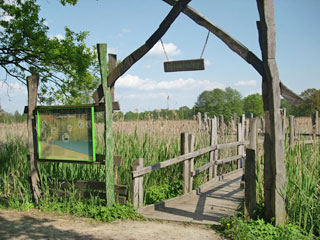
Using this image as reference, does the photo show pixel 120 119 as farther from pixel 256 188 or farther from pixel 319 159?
pixel 319 159

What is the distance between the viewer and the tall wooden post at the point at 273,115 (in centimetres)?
425

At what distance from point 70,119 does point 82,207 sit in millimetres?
1515

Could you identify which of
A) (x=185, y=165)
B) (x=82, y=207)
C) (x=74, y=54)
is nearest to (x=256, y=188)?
(x=185, y=165)

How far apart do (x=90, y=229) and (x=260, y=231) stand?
7.80ft

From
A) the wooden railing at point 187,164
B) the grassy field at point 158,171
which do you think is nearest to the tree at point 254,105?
the wooden railing at point 187,164

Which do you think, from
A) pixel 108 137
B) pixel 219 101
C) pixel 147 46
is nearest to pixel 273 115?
pixel 147 46

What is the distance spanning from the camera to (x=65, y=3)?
823 cm

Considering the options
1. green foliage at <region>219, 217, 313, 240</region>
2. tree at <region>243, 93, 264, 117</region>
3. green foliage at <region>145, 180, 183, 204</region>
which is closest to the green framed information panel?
green foliage at <region>145, 180, 183, 204</region>

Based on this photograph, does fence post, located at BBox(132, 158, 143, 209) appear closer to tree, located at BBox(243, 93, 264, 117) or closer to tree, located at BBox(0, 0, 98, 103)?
tree, located at BBox(0, 0, 98, 103)

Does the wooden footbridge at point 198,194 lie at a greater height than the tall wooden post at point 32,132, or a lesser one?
lesser

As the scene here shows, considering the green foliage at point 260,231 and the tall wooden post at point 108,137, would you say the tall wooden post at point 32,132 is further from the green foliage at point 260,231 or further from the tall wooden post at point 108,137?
the green foliage at point 260,231

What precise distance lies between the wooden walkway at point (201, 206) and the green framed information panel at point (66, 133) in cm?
143

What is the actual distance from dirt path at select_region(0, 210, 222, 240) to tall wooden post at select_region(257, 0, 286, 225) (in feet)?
3.07

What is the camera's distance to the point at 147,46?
5.30 m
